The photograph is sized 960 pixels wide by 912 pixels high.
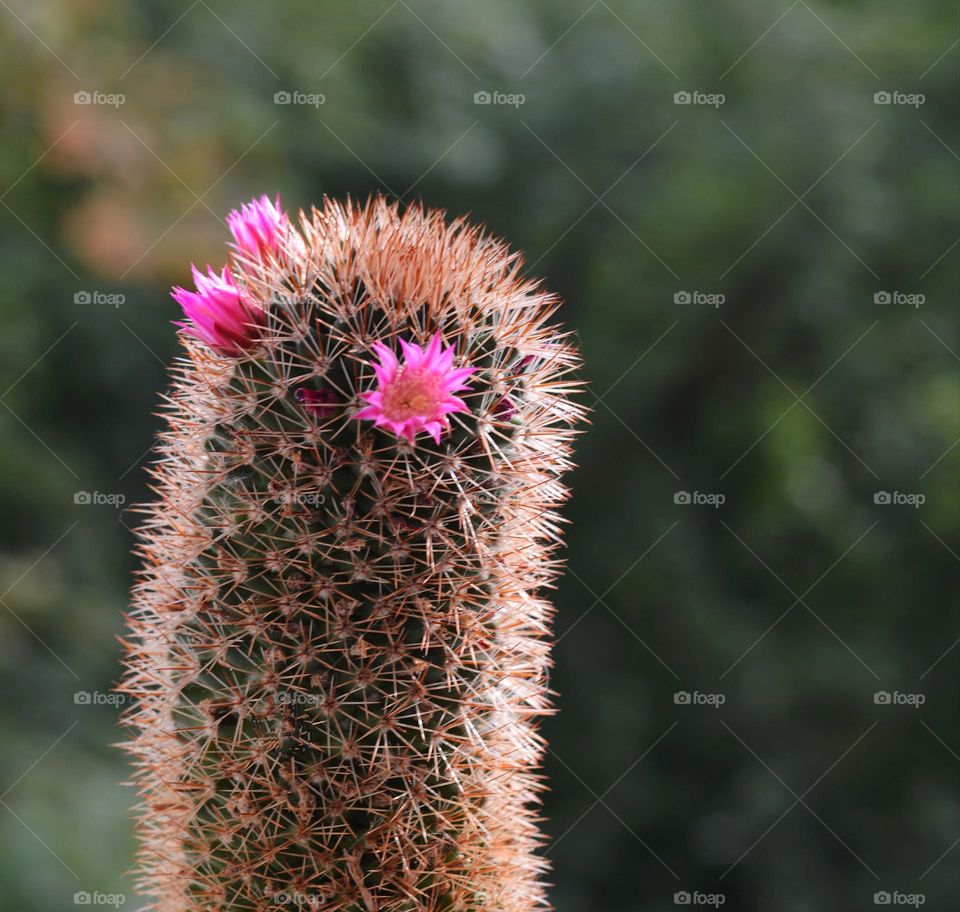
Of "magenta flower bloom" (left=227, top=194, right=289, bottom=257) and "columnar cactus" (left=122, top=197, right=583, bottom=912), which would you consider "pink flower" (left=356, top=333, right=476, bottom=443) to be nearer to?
"columnar cactus" (left=122, top=197, right=583, bottom=912)

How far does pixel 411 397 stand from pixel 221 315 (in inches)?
17.4

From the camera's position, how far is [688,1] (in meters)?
8.70

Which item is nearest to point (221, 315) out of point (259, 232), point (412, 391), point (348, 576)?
point (259, 232)

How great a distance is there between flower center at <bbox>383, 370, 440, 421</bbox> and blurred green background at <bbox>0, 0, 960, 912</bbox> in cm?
469

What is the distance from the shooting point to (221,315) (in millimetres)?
2264

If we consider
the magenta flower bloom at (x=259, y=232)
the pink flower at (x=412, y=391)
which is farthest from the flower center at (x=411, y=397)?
the magenta flower bloom at (x=259, y=232)

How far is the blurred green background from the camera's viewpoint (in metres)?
7.36

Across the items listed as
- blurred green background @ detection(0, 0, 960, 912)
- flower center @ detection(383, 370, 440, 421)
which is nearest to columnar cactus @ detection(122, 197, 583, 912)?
flower center @ detection(383, 370, 440, 421)

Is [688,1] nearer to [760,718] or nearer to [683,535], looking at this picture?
[683,535]

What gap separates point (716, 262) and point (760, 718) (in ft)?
11.0

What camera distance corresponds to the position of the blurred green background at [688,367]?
24.2ft

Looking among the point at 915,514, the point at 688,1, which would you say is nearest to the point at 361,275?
the point at 915,514

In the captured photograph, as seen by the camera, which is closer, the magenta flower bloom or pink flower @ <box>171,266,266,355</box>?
pink flower @ <box>171,266,266,355</box>

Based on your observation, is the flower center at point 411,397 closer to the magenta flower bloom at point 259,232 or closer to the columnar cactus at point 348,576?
the columnar cactus at point 348,576
